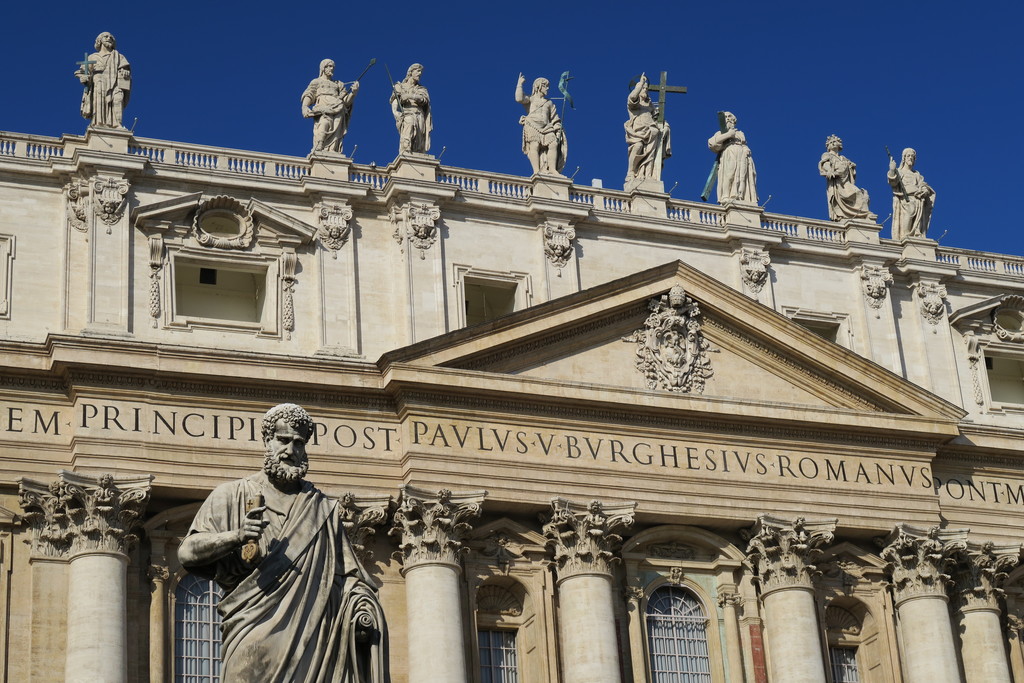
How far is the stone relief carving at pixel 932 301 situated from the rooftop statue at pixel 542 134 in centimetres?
760

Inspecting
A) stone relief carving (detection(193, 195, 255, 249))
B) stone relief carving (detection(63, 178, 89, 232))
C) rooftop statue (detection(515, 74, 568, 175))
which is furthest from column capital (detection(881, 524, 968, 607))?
stone relief carving (detection(63, 178, 89, 232))

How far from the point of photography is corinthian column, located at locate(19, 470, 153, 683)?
97.1 ft

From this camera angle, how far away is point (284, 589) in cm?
1188

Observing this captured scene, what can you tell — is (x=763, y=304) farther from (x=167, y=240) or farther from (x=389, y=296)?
(x=167, y=240)

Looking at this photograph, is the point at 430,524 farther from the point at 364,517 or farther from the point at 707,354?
the point at 707,354

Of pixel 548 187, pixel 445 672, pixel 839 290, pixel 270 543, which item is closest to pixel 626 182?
pixel 548 187

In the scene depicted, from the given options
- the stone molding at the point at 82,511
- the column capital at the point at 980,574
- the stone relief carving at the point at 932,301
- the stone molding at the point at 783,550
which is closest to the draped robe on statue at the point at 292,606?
the stone molding at the point at 82,511

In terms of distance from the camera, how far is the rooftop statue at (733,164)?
38.1 m

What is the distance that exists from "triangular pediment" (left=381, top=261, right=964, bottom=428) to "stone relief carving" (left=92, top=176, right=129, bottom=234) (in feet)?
18.8

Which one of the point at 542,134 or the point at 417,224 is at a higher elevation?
the point at 542,134

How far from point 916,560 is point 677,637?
4525 mm

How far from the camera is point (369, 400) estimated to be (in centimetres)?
3294

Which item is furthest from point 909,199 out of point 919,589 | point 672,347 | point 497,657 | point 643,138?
point 497,657

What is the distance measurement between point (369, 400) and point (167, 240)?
4287mm
